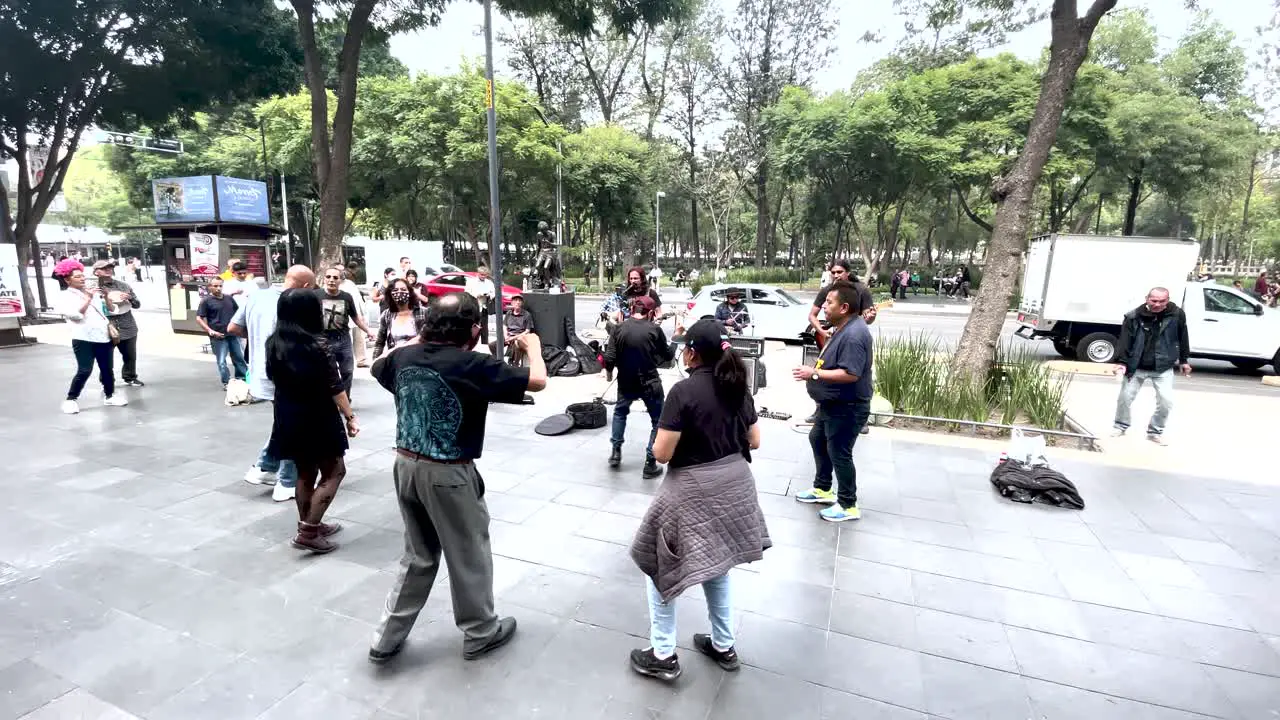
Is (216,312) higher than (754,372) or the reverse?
higher

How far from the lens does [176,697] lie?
271 centimetres

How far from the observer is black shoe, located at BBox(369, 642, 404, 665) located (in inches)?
114

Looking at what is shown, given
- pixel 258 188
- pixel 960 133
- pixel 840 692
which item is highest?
pixel 960 133

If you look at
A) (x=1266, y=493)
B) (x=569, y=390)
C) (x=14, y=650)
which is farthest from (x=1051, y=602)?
(x=569, y=390)

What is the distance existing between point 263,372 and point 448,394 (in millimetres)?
3852

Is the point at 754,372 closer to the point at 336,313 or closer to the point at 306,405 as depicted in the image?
the point at 336,313

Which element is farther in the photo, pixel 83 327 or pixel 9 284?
pixel 9 284

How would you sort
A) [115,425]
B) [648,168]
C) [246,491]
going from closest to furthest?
[246,491], [115,425], [648,168]

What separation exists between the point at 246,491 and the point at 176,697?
2.68m

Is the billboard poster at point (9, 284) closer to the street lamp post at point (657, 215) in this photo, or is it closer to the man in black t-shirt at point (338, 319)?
the man in black t-shirt at point (338, 319)

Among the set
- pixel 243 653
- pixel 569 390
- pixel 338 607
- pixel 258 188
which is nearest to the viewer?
pixel 243 653

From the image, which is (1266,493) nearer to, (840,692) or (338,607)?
(840,692)

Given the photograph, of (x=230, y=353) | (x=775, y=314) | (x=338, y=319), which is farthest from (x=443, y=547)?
(x=775, y=314)

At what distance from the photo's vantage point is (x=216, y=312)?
337 inches
